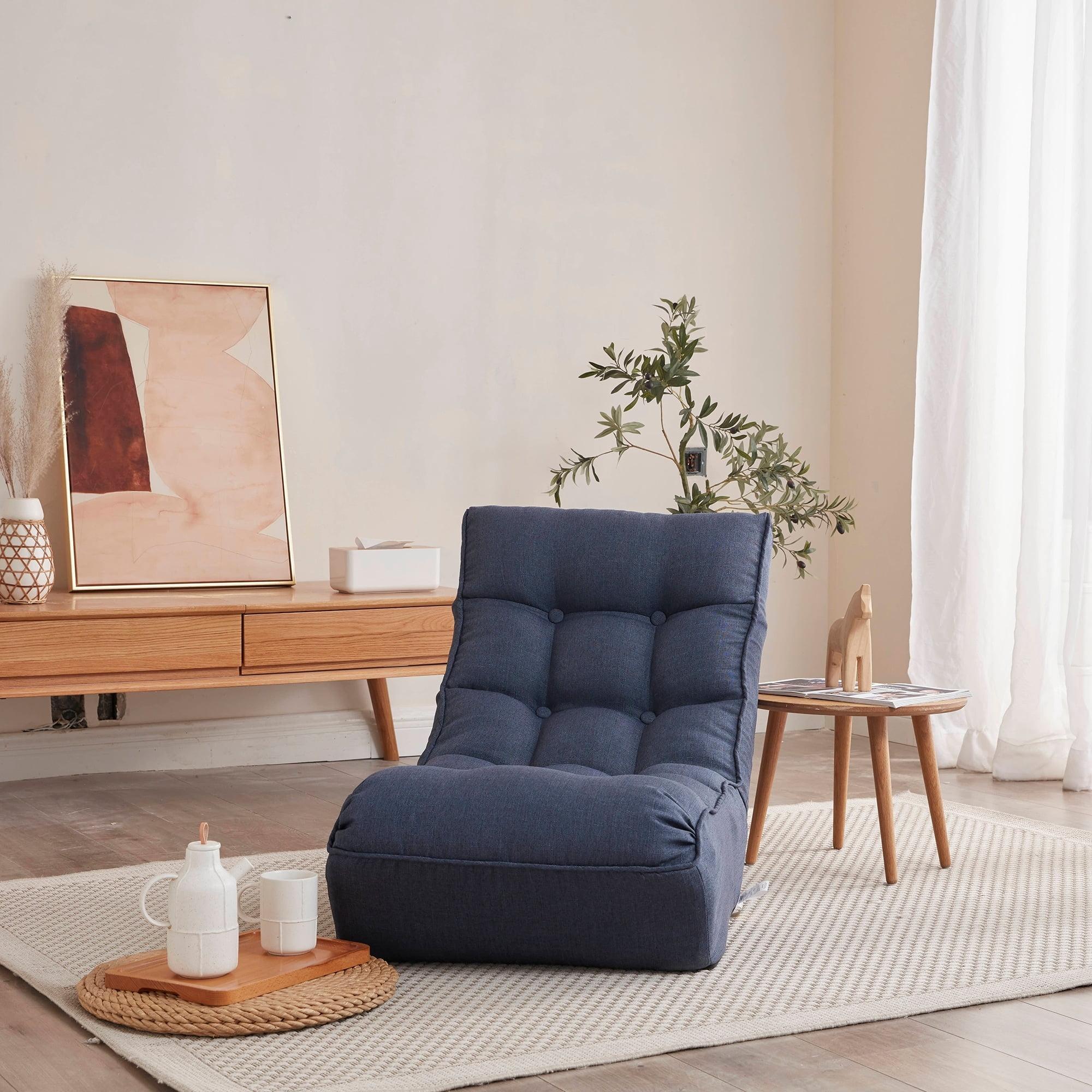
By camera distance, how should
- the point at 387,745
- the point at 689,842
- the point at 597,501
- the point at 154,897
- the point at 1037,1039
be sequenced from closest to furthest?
the point at 1037,1039, the point at 689,842, the point at 154,897, the point at 387,745, the point at 597,501

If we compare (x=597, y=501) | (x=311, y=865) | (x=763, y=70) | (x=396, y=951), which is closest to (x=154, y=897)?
(x=311, y=865)

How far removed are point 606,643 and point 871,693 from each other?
0.61 m

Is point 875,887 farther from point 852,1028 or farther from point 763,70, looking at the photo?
point 763,70

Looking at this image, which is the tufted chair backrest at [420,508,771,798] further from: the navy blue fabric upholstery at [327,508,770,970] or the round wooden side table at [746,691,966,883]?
the round wooden side table at [746,691,966,883]

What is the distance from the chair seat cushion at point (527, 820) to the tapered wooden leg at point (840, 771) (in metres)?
0.78

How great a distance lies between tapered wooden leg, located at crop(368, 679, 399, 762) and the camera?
4.46m

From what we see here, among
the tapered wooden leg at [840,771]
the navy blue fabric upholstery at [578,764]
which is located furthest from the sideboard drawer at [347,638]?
the tapered wooden leg at [840,771]

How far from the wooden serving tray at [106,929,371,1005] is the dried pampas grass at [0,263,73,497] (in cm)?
200

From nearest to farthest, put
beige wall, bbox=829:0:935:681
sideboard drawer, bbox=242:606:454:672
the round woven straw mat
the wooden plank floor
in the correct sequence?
the wooden plank floor
the round woven straw mat
sideboard drawer, bbox=242:606:454:672
beige wall, bbox=829:0:935:681

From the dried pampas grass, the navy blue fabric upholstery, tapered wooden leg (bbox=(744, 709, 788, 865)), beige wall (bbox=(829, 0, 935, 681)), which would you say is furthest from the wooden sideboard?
beige wall (bbox=(829, 0, 935, 681))

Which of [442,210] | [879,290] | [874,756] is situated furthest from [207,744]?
[879,290]

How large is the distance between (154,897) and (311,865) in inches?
14.8

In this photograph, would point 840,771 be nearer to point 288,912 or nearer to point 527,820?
point 527,820

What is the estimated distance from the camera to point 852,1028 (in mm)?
2152
